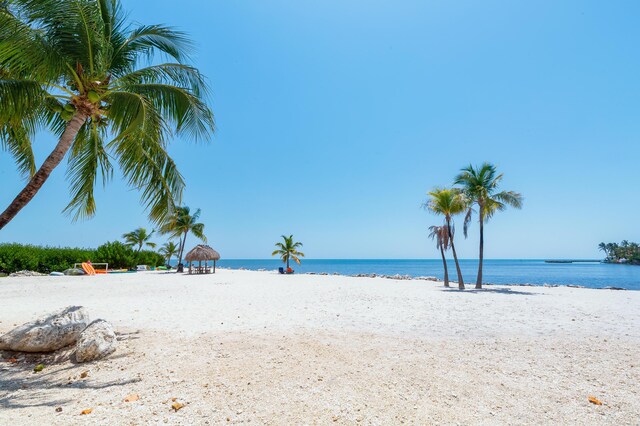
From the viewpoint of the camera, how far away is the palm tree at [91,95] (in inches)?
181

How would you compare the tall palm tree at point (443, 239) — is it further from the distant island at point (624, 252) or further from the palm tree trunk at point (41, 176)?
the distant island at point (624, 252)

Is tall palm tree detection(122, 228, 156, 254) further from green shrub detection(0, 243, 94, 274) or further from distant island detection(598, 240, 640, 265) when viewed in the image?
distant island detection(598, 240, 640, 265)

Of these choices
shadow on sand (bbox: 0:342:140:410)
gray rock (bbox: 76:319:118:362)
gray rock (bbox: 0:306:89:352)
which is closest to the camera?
shadow on sand (bbox: 0:342:140:410)

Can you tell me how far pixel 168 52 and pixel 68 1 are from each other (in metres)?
1.84

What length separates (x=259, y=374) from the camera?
4375 millimetres

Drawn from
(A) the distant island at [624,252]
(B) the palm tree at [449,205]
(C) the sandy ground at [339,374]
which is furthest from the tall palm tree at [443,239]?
(A) the distant island at [624,252]

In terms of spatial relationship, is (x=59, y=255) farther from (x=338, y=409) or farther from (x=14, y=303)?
(x=338, y=409)

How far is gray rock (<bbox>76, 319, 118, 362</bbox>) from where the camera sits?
5.10m

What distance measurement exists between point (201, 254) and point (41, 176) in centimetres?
2600

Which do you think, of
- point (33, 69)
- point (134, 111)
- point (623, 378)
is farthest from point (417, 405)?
point (33, 69)

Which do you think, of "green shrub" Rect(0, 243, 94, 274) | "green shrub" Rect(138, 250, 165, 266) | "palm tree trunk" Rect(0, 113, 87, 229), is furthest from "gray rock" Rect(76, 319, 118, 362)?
"green shrub" Rect(138, 250, 165, 266)

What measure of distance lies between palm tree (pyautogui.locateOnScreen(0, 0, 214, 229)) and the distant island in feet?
395

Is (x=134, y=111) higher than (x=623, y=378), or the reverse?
(x=134, y=111)

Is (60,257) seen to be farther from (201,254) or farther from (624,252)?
(624,252)
